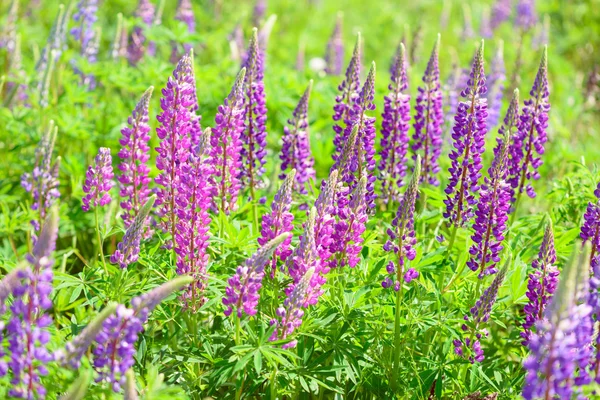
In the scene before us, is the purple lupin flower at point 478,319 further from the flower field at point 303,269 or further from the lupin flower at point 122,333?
the lupin flower at point 122,333

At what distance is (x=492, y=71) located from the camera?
6512mm

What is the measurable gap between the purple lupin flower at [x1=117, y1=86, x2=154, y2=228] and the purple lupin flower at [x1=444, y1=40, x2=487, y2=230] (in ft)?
4.71

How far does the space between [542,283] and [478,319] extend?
0.98ft

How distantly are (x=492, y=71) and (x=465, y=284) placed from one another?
3.40 meters

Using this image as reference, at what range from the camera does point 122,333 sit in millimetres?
2527

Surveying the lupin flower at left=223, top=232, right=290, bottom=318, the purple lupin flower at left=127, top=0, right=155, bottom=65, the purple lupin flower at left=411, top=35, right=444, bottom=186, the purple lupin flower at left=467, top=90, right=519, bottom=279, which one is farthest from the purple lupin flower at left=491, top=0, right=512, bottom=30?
the lupin flower at left=223, top=232, right=290, bottom=318

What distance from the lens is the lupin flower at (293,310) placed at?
112 inches

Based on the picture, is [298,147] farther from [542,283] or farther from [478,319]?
[542,283]

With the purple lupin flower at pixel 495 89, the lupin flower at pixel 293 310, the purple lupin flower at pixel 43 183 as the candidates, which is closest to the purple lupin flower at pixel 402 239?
the lupin flower at pixel 293 310

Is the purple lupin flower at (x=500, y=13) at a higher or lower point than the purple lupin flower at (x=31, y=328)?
higher

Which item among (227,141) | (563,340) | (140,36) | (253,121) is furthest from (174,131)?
(140,36)

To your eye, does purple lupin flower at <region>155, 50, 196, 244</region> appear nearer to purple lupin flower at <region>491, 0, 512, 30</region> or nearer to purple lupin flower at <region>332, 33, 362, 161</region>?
purple lupin flower at <region>332, 33, 362, 161</region>

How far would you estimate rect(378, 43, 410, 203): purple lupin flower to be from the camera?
4.00 m

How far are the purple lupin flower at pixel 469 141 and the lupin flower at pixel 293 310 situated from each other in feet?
3.23
